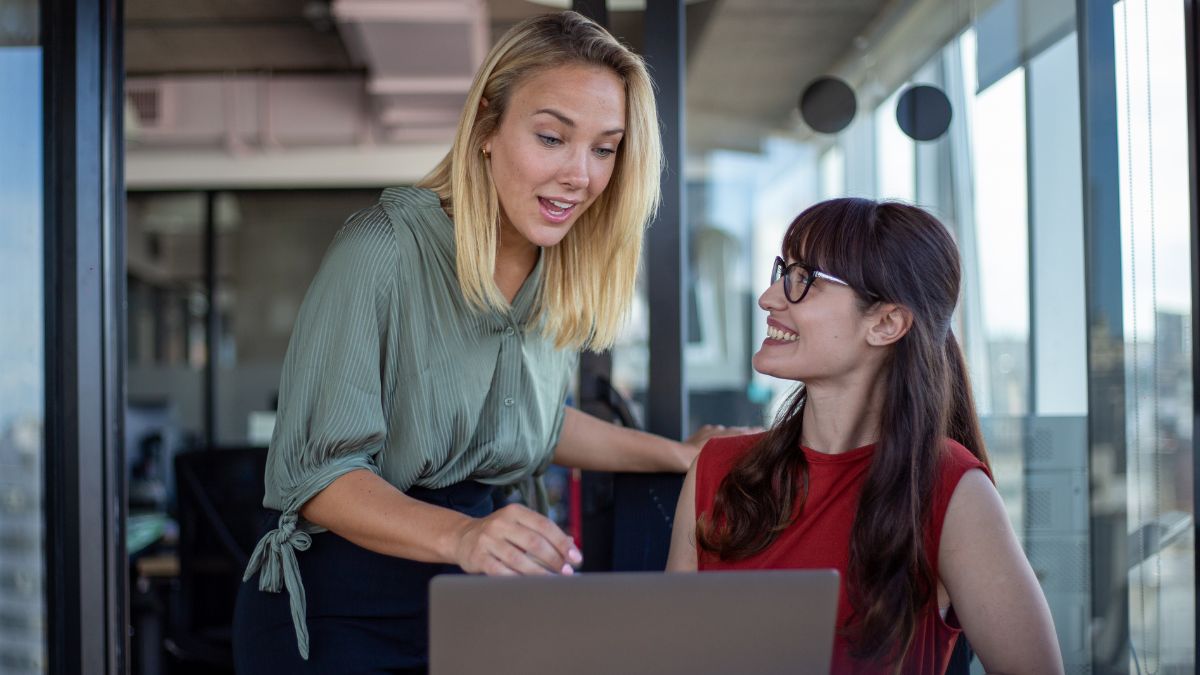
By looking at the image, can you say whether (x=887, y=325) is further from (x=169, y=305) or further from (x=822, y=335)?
(x=169, y=305)

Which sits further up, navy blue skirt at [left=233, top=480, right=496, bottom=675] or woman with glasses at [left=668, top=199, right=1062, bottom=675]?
woman with glasses at [left=668, top=199, right=1062, bottom=675]

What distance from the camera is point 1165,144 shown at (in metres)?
1.86

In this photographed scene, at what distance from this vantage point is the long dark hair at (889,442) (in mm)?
1525

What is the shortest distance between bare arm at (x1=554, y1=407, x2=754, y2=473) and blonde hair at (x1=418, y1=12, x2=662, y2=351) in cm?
24

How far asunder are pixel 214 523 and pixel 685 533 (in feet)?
6.80

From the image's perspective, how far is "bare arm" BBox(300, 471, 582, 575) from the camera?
1.11m

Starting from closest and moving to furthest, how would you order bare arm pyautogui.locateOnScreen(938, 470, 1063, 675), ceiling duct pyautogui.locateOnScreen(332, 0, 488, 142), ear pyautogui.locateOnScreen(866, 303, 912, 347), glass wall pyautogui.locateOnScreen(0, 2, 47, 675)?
1. bare arm pyautogui.locateOnScreen(938, 470, 1063, 675)
2. ear pyautogui.locateOnScreen(866, 303, 912, 347)
3. glass wall pyautogui.locateOnScreen(0, 2, 47, 675)
4. ceiling duct pyautogui.locateOnScreen(332, 0, 488, 142)

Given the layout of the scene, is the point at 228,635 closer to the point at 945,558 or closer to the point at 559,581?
the point at 945,558

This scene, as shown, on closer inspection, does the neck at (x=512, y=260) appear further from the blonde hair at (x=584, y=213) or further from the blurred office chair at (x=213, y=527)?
the blurred office chair at (x=213, y=527)

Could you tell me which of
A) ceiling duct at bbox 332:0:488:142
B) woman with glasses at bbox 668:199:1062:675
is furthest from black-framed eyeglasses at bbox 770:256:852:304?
ceiling duct at bbox 332:0:488:142

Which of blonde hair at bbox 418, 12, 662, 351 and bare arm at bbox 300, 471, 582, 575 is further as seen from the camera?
blonde hair at bbox 418, 12, 662, 351

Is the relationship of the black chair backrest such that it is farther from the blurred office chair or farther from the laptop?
the laptop

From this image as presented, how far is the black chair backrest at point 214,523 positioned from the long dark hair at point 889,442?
2074 millimetres

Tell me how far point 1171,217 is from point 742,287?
9.49 feet
